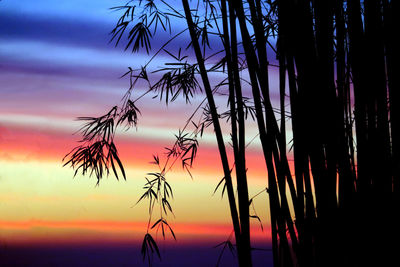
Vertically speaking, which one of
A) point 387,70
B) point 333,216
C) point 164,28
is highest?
point 164,28

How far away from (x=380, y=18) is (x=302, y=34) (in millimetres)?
428

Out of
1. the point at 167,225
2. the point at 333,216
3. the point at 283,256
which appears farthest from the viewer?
the point at 167,225

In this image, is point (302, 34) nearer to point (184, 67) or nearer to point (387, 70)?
point (387, 70)

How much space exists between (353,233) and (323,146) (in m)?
0.45

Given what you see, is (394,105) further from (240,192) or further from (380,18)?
(240,192)

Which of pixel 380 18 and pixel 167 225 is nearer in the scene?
pixel 380 18

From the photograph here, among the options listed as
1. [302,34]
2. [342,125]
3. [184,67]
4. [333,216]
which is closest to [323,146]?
[342,125]

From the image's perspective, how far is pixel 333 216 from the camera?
107 inches

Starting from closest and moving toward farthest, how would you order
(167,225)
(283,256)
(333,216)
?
(333,216), (283,256), (167,225)

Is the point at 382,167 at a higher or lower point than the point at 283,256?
higher

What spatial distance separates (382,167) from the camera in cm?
274

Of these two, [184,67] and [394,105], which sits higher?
[184,67]

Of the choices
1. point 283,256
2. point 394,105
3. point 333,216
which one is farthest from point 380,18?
point 283,256

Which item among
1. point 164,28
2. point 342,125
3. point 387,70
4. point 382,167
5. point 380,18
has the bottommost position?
point 382,167
